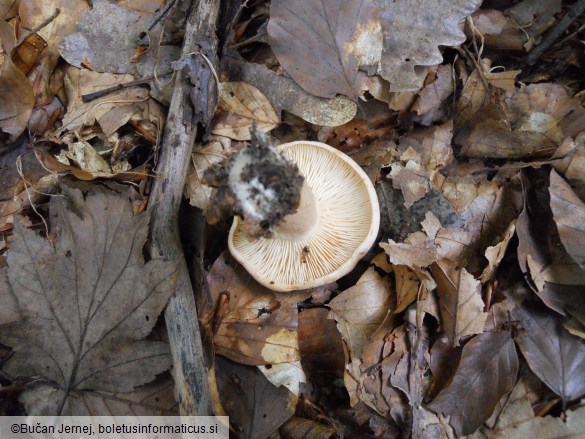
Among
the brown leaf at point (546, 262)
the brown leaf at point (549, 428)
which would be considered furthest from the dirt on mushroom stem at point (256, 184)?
the brown leaf at point (549, 428)

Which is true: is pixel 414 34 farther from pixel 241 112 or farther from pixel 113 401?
pixel 113 401

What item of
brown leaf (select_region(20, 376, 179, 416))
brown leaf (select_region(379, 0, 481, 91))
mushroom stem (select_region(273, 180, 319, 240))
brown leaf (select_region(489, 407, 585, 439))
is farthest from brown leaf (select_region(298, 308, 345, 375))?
brown leaf (select_region(379, 0, 481, 91))

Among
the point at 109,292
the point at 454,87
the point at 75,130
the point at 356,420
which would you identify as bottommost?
the point at 356,420

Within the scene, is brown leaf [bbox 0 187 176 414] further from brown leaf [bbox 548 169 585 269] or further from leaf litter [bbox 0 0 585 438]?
brown leaf [bbox 548 169 585 269]

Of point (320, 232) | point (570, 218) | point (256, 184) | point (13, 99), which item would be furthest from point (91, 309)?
point (570, 218)

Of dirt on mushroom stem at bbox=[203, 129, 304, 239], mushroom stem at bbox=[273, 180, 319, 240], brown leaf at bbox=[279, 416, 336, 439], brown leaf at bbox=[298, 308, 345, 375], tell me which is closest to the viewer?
dirt on mushroom stem at bbox=[203, 129, 304, 239]

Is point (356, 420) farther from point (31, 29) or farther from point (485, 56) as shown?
point (31, 29)

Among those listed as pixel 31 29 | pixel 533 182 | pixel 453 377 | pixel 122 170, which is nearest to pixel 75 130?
pixel 122 170
